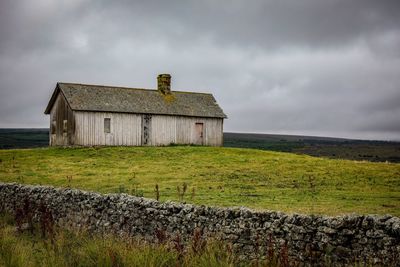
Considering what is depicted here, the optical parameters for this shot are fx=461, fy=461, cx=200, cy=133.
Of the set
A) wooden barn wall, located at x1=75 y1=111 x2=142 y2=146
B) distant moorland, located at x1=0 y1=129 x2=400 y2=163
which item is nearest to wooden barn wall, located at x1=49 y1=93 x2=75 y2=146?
wooden barn wall, located at x1=75 y1=111 x2=142 y2=146

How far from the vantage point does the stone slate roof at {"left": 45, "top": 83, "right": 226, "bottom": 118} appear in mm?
43281

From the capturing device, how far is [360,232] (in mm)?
8539

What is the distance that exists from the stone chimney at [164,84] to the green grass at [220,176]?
1017 centimetres

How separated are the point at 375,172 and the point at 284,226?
67.8 ft

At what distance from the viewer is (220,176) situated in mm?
27641

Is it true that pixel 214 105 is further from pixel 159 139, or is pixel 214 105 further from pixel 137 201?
pixel 137 201

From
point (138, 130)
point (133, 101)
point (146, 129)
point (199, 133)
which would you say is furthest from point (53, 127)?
point (199, 133)

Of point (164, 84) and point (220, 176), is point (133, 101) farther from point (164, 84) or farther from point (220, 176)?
point (220, 176)

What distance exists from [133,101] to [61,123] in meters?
7.28

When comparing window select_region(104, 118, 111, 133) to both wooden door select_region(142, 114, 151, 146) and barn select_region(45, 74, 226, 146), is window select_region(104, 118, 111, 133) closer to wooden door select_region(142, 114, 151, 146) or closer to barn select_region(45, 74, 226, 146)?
barn select_region(45, 74, 226, 146)

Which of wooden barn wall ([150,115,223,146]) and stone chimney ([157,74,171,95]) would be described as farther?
stone chimney ([157,74,171,95])

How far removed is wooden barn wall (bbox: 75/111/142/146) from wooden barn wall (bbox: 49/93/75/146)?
2.74ft

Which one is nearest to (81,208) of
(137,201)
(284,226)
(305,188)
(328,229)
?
(137,201)

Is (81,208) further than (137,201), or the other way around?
(81,208)
